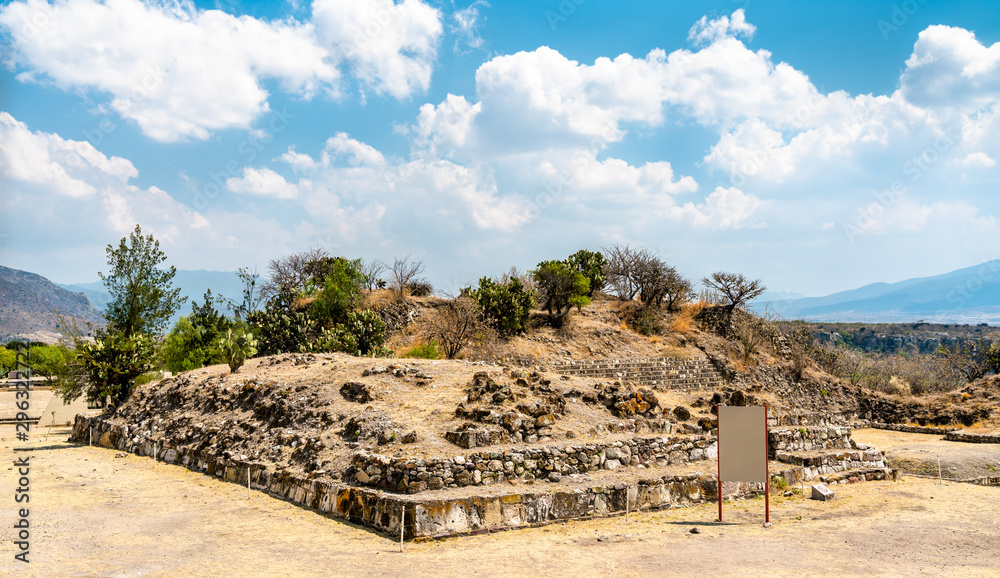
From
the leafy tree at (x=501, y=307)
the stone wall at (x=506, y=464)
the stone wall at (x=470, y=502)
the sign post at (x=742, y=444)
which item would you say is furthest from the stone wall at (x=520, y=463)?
the leafy tree at (x=501, y=307)

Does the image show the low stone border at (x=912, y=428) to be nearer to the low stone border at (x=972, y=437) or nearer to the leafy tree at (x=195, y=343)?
the low stone border at (x=972, y=437)

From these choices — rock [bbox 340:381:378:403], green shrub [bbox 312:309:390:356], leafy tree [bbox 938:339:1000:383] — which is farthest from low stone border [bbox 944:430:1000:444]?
green shrub [bbox 312:309:390:356]

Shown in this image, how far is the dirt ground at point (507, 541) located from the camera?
6.95 m

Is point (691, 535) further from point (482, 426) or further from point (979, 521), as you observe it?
point (979, 521)

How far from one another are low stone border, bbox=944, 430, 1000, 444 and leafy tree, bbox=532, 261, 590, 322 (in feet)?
66.6

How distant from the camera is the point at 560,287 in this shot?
3828 cm

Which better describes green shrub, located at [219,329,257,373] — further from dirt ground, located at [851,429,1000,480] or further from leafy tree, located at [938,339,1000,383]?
leafy tree, located at [938,339,1000,383]

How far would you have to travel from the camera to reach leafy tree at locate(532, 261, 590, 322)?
1505 inches

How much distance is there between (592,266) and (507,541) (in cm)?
3679

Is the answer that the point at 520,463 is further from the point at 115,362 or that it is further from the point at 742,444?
the point at 115,362

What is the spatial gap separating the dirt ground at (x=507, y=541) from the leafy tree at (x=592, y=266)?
1271 inches

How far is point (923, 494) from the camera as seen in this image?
12273 millimetres

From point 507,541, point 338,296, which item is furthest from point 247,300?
point 507,541

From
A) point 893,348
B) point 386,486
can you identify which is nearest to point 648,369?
point 386,486
